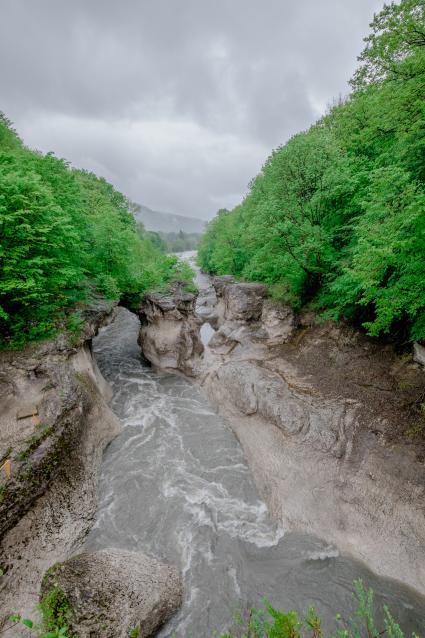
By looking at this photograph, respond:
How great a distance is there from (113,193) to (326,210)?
35872mm

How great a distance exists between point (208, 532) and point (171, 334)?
12.0 meters

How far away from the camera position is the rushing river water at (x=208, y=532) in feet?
25.5

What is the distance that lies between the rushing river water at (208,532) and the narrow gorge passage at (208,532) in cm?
3

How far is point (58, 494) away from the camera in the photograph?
962 cm

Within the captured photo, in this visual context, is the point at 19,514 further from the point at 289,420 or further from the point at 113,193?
the point at 113,193

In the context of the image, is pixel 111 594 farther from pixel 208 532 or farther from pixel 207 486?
pixel 207 486

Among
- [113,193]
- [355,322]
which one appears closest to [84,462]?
[355,322]

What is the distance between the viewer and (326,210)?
58.3 ft

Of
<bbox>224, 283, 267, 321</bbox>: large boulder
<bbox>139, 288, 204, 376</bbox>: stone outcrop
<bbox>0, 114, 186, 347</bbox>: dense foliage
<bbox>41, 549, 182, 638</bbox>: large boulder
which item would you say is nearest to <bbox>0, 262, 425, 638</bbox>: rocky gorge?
<bbox>41, 549, 182, 638</bbox>: large boulder

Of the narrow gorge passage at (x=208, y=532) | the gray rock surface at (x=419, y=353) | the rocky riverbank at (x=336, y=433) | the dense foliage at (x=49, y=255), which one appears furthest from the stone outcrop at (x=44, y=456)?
the gray rock surface at (x=419, y=353)

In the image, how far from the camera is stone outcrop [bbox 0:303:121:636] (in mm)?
8062

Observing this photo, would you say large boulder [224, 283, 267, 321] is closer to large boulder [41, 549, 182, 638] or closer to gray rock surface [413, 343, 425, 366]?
gray rock surface [413, 343, 425, 366]

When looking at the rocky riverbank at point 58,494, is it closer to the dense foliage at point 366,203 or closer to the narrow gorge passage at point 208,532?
the narrow gorge passage at point 208,532

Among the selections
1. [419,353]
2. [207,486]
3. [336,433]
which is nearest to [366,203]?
[419,353]
